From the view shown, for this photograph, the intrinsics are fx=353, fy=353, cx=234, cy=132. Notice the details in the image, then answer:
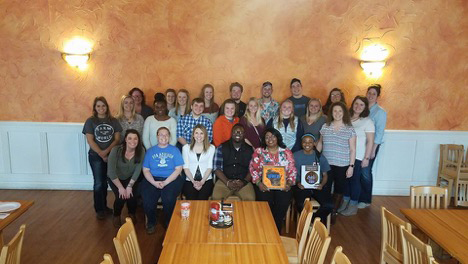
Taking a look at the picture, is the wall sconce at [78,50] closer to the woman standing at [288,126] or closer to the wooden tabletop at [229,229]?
the woman standing at [288,126]

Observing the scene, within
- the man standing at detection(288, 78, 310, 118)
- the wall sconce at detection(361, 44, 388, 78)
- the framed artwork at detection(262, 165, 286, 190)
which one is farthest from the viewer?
the wall sconce at detection(361, 44, 388, 78)

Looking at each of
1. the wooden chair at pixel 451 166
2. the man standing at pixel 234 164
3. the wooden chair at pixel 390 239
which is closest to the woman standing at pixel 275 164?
the man standing at pixel 234 164

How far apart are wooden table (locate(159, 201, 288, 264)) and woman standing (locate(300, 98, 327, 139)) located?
6.72ft

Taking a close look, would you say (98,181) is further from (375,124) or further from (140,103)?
(375,124)

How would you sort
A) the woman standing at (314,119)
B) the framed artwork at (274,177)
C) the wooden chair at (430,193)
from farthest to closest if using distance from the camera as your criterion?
the woman standing at (314,119) → the framed artwork at (274,177) → the wooden chair at (430,193)

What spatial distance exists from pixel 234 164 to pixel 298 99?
1.74m

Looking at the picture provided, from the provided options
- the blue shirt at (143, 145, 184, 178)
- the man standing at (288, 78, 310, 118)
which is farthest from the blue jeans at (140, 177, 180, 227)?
the man standing at (288, 78, 310, 118)

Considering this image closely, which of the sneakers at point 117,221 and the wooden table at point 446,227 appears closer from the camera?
the wooden table at point 446,227

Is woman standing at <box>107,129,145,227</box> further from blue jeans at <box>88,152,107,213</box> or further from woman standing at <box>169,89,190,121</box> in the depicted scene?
woman standing at <box>169,89,190,121</box>

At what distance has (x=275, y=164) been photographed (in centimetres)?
457

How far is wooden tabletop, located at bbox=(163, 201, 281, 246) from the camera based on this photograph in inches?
113

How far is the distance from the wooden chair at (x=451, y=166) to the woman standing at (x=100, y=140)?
212 inches

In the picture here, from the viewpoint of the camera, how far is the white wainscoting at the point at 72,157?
6.08 m

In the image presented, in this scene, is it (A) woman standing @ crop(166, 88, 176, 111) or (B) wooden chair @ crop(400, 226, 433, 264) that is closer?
(B) wooden chair @ crop(400, 226, 433, 264)
